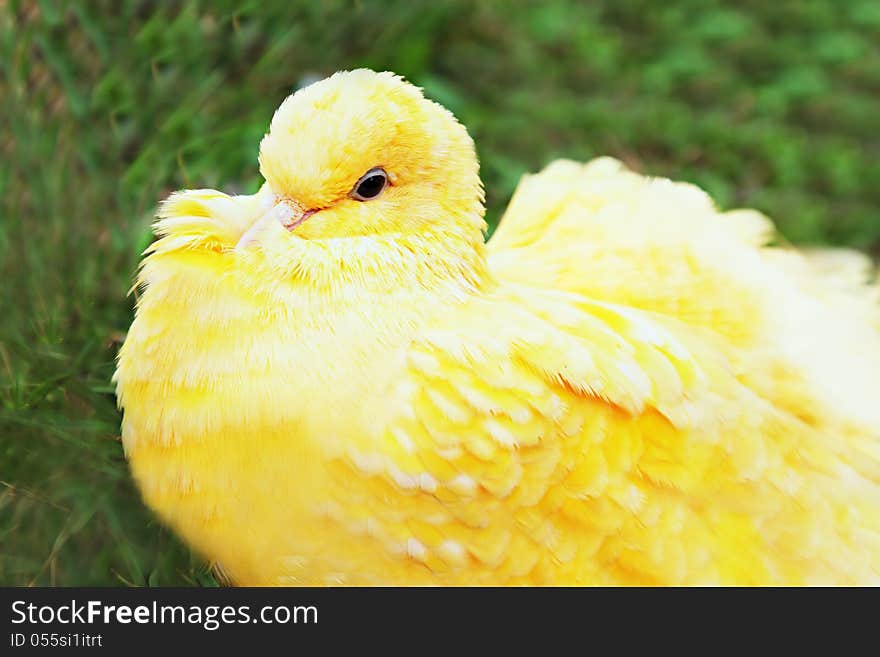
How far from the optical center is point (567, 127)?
16.5ft

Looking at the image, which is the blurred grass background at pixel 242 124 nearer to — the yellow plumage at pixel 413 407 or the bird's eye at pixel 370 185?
the yellow plumage at pixel 413 407

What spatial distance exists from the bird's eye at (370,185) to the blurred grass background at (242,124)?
0.89 metres

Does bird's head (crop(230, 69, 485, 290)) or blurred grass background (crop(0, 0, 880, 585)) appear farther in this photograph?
blurred grass background (crop(0, 0, 880, 585))

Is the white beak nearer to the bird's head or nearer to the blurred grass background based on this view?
the bird's head

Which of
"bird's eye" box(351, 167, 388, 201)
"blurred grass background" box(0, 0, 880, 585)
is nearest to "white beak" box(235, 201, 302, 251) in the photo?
"bird's eye" box(351, 167, 388, 201)

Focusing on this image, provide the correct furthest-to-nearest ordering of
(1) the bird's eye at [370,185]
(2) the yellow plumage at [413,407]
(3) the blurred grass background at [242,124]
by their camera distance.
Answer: (3) the blurred grass background at [242,124] → (1) the bird's eye at [370,185] → (2) the yellow plumage at [413,407]

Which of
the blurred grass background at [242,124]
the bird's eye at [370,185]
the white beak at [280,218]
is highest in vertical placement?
the bird's eye at [370,185]

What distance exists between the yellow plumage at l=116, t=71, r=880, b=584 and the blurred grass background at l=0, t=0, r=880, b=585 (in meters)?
0.48

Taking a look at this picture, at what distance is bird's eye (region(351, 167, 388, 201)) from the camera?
236 centimetres

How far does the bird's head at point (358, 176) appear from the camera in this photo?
2322mm

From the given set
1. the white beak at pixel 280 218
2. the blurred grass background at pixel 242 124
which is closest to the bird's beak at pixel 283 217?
the white beak at pixel 280 218

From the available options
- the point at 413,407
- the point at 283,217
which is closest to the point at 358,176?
the point at 283,217

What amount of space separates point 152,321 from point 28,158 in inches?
36.4
